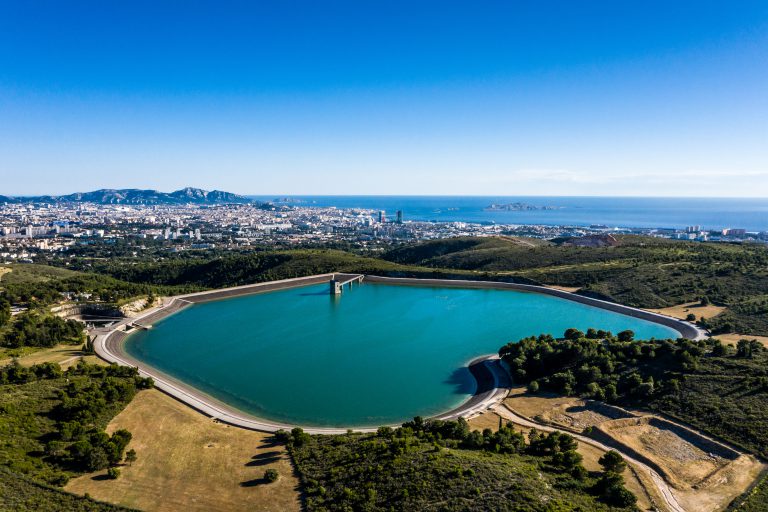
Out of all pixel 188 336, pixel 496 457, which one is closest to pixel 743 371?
pixel 496 457

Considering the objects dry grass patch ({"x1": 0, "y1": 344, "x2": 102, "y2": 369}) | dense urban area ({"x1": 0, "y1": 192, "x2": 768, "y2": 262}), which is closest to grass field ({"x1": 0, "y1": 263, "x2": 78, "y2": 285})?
dry grass patch ({"x1": 0, "y1": 344, "x2": 102, "y2": 369})

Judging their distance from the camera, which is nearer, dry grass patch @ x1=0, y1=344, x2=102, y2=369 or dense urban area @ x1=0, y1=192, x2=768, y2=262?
dry grass patch @ x1=0, y1=344, x2=102, y2=369

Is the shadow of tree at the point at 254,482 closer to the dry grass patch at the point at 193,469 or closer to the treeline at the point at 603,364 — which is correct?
the dry grass patch at the point at 193,469

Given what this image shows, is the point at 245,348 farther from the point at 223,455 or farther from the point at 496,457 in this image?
the point at 496,457

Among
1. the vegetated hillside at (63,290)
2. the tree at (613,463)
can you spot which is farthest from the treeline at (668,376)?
the vegetated hillside at (63,290)

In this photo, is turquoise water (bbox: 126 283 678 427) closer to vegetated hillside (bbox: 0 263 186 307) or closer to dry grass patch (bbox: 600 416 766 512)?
vegetated hillside (bbox: 0 263 186 307)

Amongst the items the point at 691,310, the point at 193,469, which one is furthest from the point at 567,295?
the point at 193,469

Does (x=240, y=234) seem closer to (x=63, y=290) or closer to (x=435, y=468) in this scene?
(x=63, y=290)
